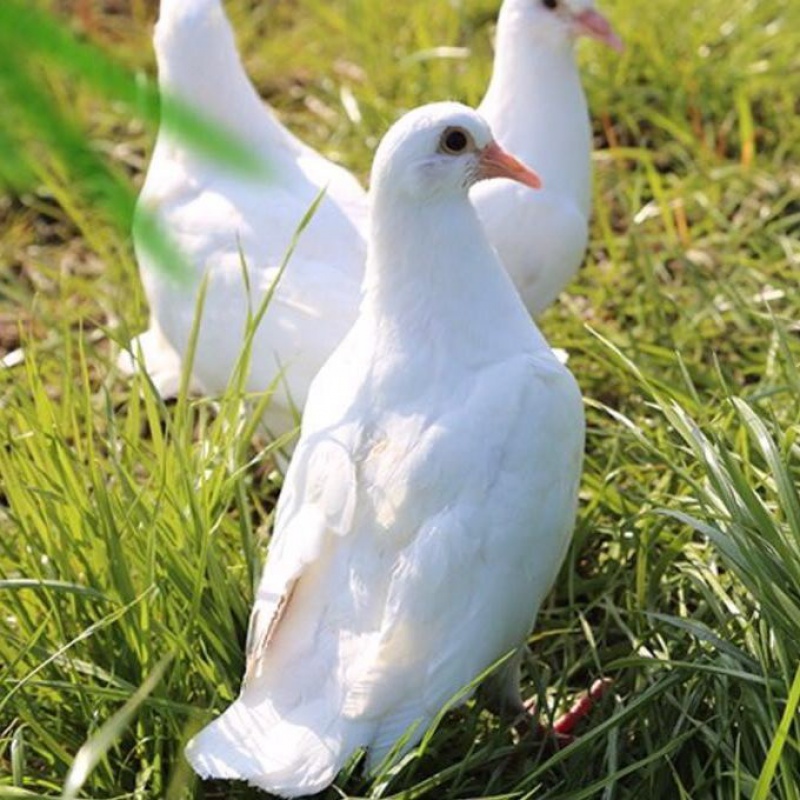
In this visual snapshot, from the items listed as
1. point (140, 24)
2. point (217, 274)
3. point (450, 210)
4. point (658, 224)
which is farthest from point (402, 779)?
point (140, 24)

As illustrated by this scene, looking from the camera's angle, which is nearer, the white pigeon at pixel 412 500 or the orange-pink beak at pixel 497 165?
the white pigeon at pixel 412 500

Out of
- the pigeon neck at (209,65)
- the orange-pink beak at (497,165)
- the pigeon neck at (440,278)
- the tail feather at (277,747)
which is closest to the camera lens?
the tail feather at (277,747)

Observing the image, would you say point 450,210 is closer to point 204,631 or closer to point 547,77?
point 204,631

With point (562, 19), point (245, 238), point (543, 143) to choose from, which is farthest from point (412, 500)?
point (562, 19)

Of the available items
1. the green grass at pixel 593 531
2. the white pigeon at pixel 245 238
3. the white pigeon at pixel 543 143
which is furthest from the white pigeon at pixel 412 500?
the white pigeon at pixel 543 143

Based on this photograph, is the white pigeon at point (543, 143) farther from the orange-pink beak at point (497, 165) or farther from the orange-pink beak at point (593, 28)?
the orange-pink beak at point (497, 165)

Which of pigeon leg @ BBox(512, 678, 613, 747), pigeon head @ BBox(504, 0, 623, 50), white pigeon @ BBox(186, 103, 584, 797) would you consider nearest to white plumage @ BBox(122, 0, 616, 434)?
pigeon head @ BBox(504, 0, 623, 50)

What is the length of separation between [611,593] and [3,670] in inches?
46.8

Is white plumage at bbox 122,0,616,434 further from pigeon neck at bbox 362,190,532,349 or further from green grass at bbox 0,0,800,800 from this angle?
pigeon neck at bbox 362,190,532,349

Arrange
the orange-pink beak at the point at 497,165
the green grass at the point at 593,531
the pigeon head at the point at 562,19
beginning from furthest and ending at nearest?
the pigeon head at the point at 562,19, the orange-pink beak at the point at 497,165, the green grass at the point at 593,531

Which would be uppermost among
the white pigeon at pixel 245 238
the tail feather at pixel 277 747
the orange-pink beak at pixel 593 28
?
the orange-pink beak at pixel 593 28

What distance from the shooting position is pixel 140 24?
5570 millimetres

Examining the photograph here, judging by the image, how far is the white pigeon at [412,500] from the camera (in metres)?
2.39

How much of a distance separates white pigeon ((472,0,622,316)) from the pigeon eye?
85 centimetres
